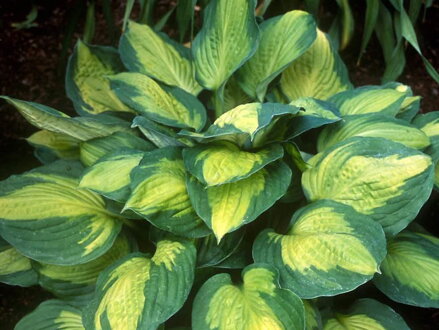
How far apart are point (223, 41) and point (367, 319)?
58 centimetres

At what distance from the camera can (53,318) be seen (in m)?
0.97

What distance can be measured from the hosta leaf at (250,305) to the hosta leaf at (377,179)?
0.18 metres

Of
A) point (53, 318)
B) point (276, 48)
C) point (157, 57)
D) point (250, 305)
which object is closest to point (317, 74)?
point (276, 48)

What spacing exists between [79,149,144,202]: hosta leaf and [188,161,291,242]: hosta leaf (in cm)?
12

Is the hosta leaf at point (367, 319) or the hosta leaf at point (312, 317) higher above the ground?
the hosta leaf at point (312, 317)

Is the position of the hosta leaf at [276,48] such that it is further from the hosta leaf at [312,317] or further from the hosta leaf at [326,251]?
the hosta leaf at [312,317]

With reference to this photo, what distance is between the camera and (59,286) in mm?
985

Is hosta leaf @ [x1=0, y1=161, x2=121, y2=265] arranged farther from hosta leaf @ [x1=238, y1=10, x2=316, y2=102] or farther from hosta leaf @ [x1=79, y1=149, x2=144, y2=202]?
hosta leaf @ [x1=238, y1=10, x2=316, y2=102]

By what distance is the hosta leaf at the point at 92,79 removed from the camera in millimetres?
1190

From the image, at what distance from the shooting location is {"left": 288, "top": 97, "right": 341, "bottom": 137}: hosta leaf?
997mm

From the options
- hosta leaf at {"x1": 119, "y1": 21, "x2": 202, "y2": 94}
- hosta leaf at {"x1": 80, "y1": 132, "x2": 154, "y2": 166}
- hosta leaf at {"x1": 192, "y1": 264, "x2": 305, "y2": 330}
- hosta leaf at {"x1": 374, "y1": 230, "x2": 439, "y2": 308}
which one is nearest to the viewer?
hosta leaf at {"x1": 192, "y1": 264, "x2": 305, "y2": 330}

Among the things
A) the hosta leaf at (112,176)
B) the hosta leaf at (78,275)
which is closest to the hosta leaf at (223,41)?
the hosta leaf at (112,176)

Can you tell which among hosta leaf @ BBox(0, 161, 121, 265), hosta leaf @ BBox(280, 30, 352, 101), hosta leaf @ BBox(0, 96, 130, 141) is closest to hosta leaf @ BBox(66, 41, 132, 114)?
hosta leaf @ BBox(0, 96, 130, 141)

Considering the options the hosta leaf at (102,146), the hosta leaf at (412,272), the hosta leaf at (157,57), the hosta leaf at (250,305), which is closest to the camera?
the hosta leaf at (250,305)
